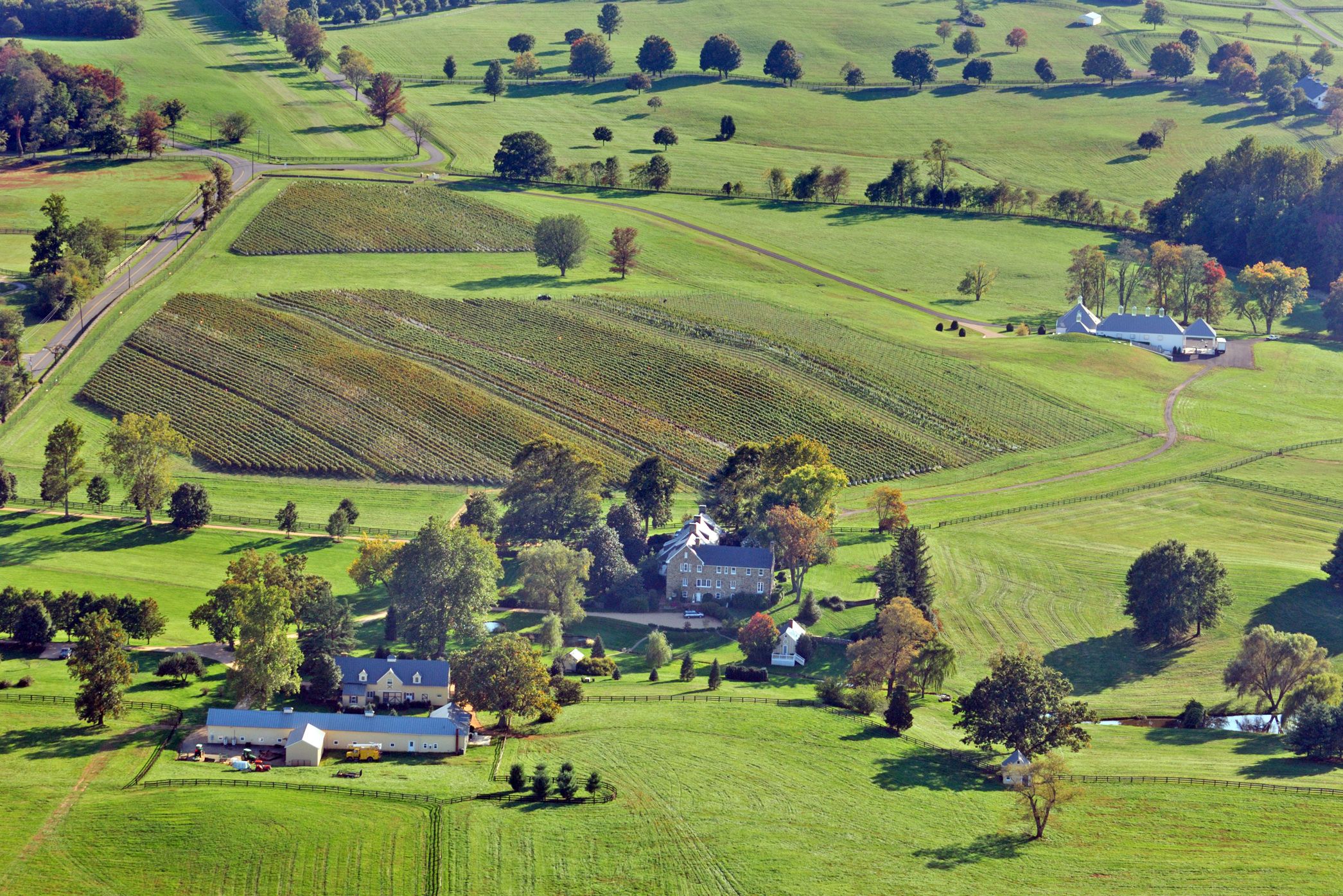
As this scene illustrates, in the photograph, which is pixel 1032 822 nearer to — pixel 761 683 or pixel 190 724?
pixel 761 683

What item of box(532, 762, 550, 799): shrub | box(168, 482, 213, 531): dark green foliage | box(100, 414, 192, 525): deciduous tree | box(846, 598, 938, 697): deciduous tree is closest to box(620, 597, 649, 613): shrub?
box(846, 598, 938, 697): deciduous tree

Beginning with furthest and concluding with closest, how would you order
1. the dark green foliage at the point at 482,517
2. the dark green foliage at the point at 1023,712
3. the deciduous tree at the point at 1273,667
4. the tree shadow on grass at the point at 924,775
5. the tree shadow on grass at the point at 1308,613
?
the dark green foliage at the point at 482,517, the tree shadow on grass at the point at 1308,613, the deciduous tree at the point at 1273,667, the dark green foliage at the point at 1023,712, the tree shadow on grass at the point at 924,775

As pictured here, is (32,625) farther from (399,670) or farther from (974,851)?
(974,851)

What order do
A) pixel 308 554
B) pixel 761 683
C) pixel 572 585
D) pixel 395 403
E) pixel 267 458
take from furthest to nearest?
pixel 395 403, pixel 267 458, pixel 308 554, pixel 572 585, pixel 761 683

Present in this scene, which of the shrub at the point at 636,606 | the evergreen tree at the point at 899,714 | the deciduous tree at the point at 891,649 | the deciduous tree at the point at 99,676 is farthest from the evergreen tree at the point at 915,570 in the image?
the deciduous tree at the point at 99,676

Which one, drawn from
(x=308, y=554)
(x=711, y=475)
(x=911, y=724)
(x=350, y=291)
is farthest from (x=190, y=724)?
(x=350, y=291)

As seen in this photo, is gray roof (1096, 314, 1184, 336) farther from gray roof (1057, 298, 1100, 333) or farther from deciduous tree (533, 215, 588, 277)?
deciduous tree (533, 215, 588, 277)

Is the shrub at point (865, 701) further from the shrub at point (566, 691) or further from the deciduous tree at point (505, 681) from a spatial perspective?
the deciduous tree at point (505, 681)
